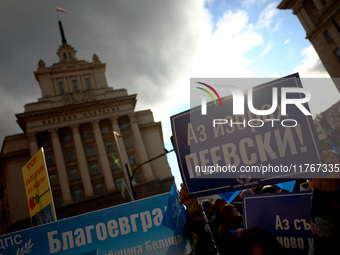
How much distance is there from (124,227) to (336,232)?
2.48 m

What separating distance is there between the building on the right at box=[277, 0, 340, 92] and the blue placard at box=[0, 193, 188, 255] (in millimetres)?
27015

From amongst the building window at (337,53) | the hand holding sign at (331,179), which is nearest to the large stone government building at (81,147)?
the building window at (337,53)

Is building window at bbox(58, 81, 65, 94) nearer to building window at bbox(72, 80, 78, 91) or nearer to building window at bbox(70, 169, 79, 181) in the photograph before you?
building window at bbox(72, 80, 78, 91)

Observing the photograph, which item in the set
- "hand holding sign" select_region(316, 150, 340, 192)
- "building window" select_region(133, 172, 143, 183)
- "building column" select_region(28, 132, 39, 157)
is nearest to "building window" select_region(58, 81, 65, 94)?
"building column" select_region(28, 132, 39, 157)

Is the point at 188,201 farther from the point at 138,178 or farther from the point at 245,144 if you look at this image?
the point at 138,178

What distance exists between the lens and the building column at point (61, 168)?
29875 mm

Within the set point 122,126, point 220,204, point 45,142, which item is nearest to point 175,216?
point 220,204

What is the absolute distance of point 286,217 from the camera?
8.21 feet

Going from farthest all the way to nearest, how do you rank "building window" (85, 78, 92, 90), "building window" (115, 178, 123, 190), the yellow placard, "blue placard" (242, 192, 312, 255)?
"building window" (85, 78, 92, 90) → "building window" (115, 178, 123, 190) → the yellow placard → "blue placard" (242, 192, 312, 255)

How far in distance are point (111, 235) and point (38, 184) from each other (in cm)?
292

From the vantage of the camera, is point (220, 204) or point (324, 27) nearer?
point (220, 204)

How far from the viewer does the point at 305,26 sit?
2856cm

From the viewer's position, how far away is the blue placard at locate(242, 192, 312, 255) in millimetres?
2391

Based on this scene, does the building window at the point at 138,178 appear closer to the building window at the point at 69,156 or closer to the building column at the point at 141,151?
the building column at the point at 141,151
